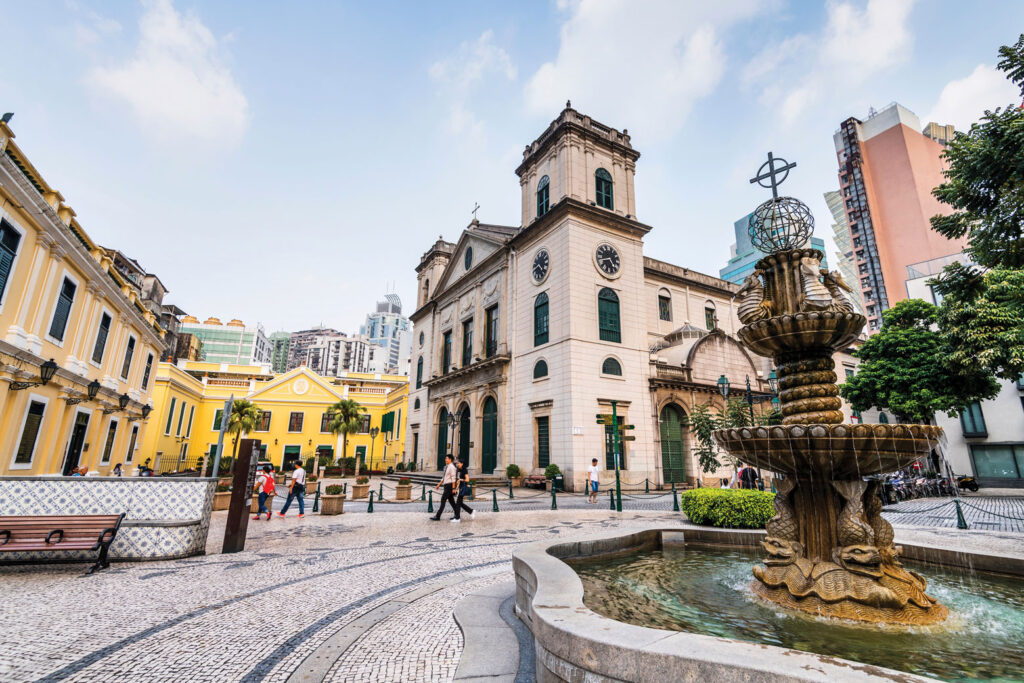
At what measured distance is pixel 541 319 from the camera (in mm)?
23797

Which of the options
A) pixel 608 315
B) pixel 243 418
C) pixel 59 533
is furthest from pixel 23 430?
pixel 243 418

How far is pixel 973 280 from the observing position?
1433 centimetres

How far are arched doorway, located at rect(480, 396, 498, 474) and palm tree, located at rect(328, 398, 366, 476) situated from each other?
17.9 m

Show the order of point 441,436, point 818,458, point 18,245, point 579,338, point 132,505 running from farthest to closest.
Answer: point 441,436 → point 579,338 → point 18,245 → point 132,505 → point 818,458

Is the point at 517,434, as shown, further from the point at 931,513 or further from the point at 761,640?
the point at 761,640

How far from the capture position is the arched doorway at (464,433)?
27.1m

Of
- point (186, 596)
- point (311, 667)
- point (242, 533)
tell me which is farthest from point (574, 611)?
point (242, 533)

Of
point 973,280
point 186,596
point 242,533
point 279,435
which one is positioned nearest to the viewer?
point 186,596

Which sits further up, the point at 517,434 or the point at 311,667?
the point at 517,434

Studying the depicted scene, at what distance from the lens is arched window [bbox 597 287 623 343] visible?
895 inches

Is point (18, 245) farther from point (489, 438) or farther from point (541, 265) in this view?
point (489, 438)

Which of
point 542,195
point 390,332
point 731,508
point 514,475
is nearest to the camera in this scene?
point 731,508

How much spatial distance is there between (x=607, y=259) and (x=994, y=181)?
1380 cm

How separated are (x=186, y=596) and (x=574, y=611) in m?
5.00
